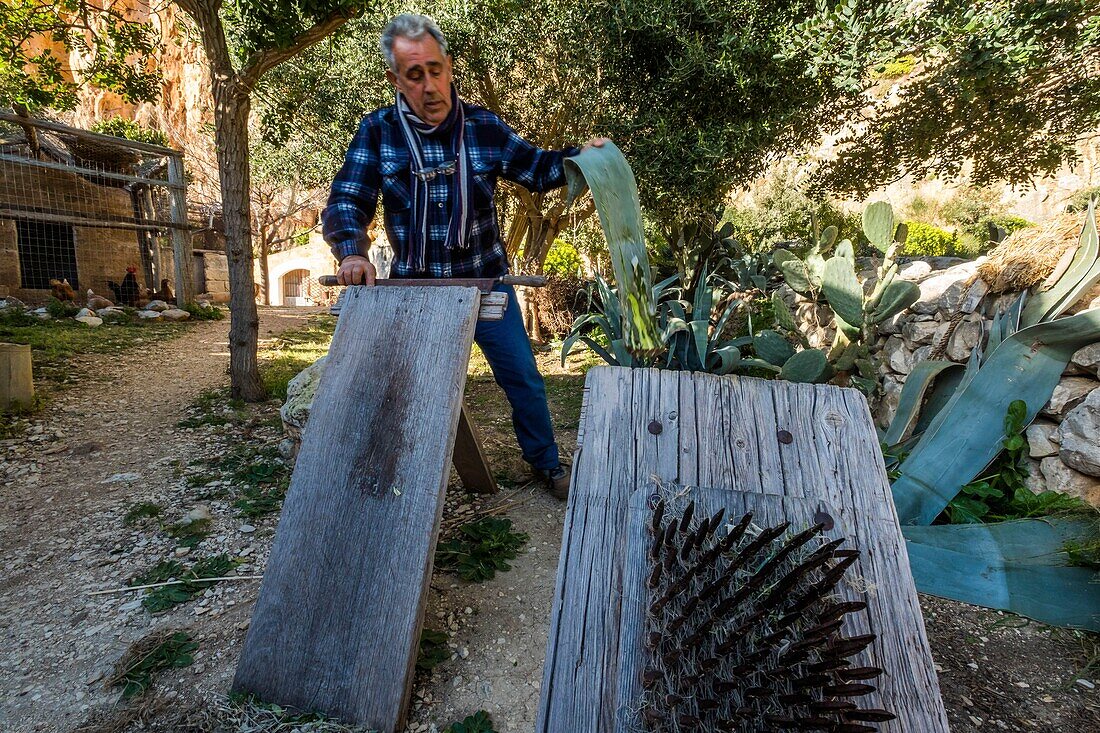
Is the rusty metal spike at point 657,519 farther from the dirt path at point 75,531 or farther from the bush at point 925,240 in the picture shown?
the bush at point 925,240

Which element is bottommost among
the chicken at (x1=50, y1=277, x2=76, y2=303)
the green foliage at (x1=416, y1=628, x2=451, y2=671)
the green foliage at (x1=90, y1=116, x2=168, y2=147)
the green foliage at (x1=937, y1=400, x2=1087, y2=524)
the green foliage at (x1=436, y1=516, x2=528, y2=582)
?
the green foliage at (x1=416, y1=628, x2=451, y2=671)

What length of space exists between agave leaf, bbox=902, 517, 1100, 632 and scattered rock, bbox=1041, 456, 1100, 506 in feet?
0.98

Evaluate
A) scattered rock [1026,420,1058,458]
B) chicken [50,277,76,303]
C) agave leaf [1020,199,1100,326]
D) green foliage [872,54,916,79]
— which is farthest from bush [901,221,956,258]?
chicken [50,277,76,303]

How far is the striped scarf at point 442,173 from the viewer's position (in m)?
2.05

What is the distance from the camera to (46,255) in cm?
1142

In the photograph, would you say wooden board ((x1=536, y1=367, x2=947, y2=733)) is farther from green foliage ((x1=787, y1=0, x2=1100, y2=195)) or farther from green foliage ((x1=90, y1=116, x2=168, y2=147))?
green foliage ((x1=90, y1=116, x2=168, y2=147))

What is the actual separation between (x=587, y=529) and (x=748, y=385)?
23.1 inches

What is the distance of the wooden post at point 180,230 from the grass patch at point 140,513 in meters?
8.27

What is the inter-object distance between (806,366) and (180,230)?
10.5m

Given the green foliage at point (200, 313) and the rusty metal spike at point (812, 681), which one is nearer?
the rusty metal spike at point (812, 681)

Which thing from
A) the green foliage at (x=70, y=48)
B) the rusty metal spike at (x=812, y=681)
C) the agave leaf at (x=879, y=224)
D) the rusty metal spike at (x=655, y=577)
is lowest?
the rusty metal spike at (x=812, y=681)

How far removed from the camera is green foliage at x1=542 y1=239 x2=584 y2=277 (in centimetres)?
934

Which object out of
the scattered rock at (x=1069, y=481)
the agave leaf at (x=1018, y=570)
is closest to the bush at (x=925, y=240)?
the scattered rock at (x=1069, y=481)

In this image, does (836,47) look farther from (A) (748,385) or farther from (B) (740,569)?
(B) (740,569)
